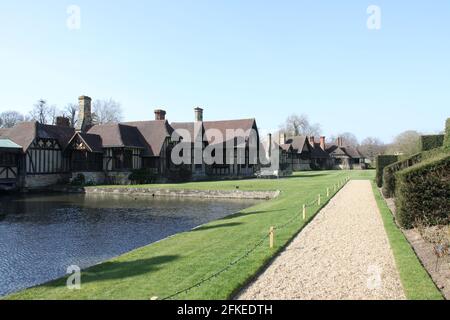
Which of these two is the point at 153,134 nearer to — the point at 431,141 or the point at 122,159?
the point at 122,159

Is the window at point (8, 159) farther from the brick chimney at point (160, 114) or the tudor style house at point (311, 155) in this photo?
the tudor style house at point (311, 155)

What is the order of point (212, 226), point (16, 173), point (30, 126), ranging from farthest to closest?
point (30, 126), point (16, 173), point (212, 226)

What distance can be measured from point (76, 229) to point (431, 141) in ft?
63.3

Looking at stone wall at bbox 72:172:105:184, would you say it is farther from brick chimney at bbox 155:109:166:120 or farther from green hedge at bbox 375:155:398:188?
green hedge at bbox 375:155:398:188

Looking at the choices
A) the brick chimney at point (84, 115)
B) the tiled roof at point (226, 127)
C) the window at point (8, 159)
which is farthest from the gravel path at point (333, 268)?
the tiled roof at point (226, 127)

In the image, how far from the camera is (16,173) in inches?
1362

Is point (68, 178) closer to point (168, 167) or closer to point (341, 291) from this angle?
point (168, 167)

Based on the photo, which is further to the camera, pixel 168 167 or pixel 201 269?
pixel 168 167

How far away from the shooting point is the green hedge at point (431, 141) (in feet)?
70.3

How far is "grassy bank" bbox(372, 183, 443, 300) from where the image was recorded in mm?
6566

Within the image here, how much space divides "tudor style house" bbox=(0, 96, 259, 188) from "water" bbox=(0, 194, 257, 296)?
8930mm

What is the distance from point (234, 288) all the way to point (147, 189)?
86.0 feet

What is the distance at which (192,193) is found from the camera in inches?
1226

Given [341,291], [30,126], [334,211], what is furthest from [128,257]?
[30,126]
